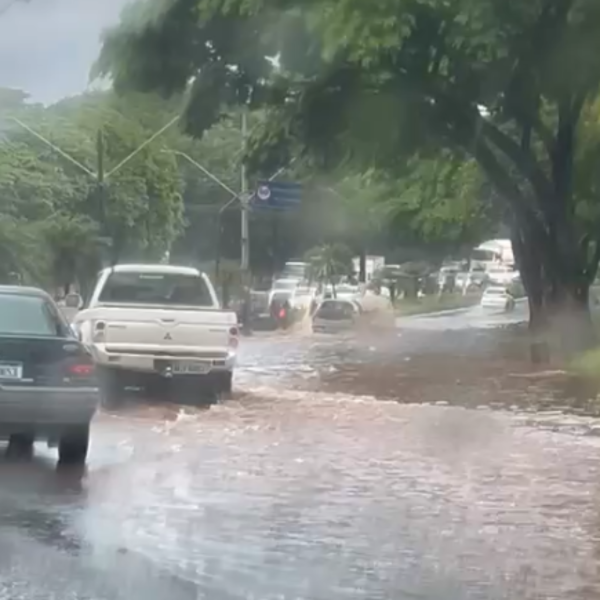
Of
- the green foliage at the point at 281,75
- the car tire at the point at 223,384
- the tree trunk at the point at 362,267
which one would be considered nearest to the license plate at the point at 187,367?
the car tire at the point at 223,384

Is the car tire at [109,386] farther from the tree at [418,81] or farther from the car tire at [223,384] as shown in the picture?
the tree at [418,81]

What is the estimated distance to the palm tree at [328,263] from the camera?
66938 mm

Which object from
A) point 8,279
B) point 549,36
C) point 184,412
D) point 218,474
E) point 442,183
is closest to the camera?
point 218,474

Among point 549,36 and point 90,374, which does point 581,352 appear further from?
point 90,374

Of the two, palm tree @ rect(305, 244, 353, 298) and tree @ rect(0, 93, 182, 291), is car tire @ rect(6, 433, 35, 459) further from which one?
palm tree @ rect(305, 244, 353, 298)

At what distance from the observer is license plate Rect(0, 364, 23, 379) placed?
463 inches

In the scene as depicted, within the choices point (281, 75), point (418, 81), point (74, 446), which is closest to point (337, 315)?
point (281, 75)

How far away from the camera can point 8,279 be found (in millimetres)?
44406

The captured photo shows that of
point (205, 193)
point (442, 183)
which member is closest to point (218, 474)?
point (442, 183)

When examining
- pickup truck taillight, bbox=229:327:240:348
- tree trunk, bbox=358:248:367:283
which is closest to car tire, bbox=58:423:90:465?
pickup truck taillight, bbox=229:327:240:348

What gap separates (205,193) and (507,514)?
54691 millimetres

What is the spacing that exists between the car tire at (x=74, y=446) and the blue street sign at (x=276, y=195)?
3488cm

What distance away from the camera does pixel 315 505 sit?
10.5 meters

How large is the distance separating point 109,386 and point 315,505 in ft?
24.5
